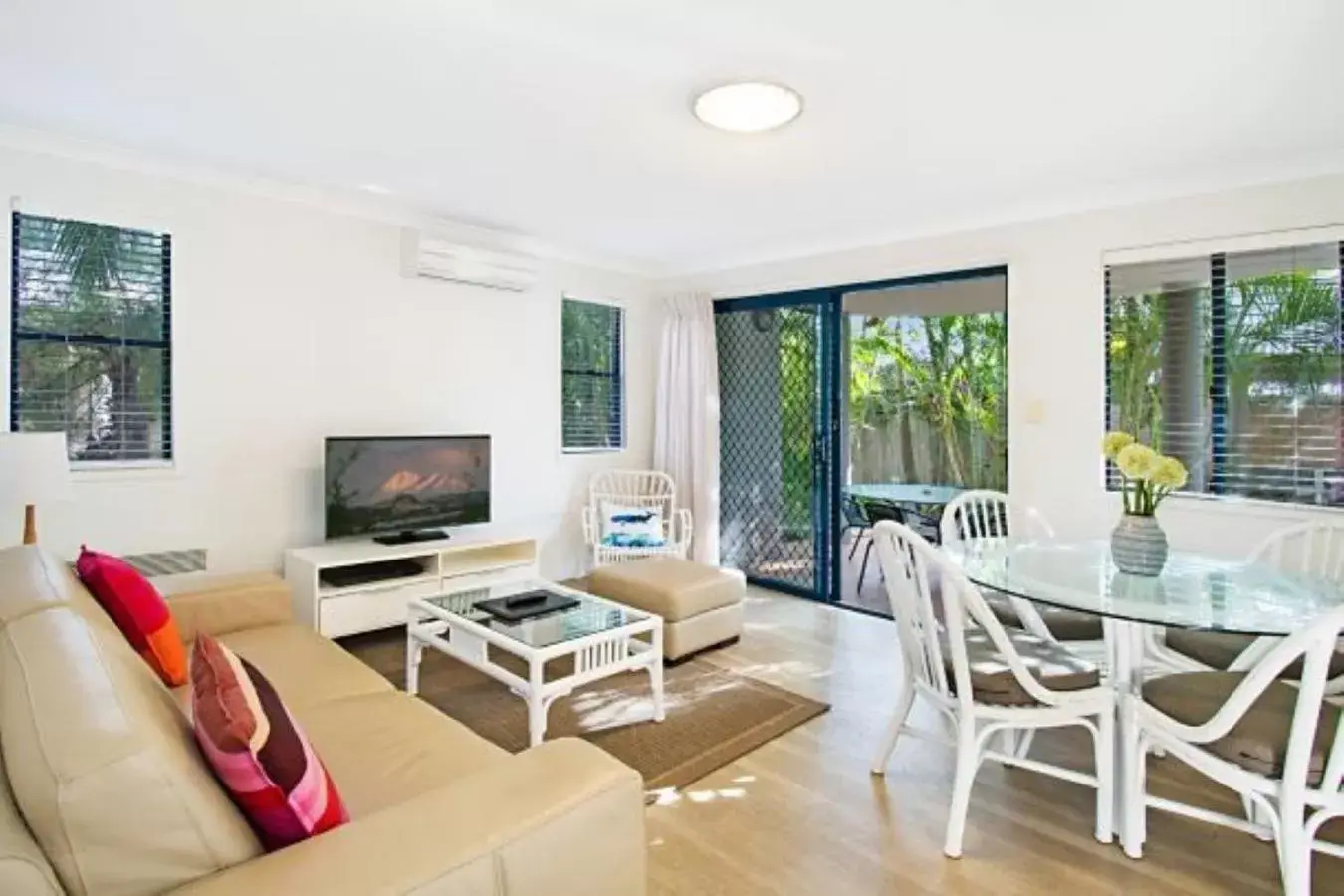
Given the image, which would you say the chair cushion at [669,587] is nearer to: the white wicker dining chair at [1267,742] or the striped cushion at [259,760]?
the white wicker dining chair at [1267,742]

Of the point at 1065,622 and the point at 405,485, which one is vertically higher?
the point at 405,485

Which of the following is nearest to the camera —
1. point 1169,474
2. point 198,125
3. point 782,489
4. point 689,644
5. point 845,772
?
point 1169,474

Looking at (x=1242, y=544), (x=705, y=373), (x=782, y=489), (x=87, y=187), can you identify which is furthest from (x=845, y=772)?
(x=87, y=187)

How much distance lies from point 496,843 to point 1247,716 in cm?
194

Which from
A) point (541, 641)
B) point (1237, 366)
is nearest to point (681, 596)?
point (541, 641)

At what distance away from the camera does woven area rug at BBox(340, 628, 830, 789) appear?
106 inches

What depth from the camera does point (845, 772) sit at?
2.57m

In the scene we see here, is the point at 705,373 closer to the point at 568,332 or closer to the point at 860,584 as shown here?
the point at 568,332

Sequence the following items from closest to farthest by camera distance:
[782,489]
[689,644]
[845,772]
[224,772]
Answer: [224,772]
[845,772]
[689,644]
[782,489]

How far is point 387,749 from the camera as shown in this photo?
5.92 feet

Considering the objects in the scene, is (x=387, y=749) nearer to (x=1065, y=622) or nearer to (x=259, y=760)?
(x=259, y=760)

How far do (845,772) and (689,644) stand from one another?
1.19 m

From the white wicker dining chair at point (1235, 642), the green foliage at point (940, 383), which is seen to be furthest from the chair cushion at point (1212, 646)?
the green foliage at point (940, 383)

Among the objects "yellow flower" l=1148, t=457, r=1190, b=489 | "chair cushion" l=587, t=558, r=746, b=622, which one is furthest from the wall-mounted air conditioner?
"yellow flower" l=1148, t=457, r=1190, b=489
